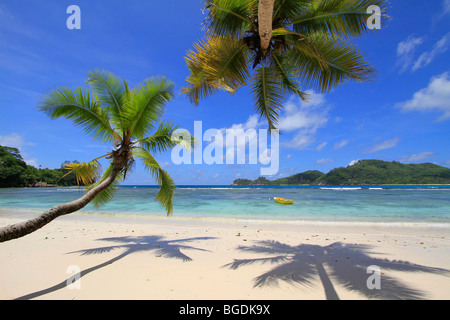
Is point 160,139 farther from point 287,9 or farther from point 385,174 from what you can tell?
point 385,174

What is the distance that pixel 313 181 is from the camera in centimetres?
11462

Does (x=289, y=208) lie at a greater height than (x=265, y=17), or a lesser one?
lesser

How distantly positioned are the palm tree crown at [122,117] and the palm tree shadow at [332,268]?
9.79ft

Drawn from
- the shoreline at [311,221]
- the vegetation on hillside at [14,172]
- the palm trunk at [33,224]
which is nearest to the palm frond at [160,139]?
the palm trunk at [33,224]

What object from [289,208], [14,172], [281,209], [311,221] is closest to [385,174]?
[289,208]

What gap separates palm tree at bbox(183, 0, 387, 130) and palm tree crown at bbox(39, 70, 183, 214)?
1161 mm

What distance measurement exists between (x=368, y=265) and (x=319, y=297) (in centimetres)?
204

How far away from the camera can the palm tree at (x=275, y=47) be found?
4.14 meters

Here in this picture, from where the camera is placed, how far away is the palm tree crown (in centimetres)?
471

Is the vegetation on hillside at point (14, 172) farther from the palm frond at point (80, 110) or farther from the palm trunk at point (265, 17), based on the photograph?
the palm trunk at point (265, 17)

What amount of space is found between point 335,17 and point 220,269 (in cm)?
522

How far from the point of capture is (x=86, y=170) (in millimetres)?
5391
